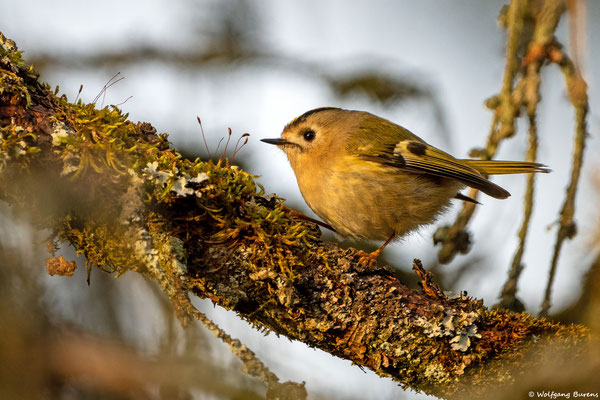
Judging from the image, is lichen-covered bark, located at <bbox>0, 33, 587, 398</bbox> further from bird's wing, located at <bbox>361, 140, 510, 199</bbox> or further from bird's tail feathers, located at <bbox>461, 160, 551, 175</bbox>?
bird's tail feathers, located at <bbox>461, 160, 551, 175</bbox>

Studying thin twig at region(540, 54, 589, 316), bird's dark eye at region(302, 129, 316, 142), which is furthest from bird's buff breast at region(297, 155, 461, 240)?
thin twig at region(540, 54, 589, 316)

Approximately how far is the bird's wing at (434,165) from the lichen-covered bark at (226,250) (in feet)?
3.34

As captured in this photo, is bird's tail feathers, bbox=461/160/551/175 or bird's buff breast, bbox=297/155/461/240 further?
bird's tail feathers, bbox=461/160/551/175

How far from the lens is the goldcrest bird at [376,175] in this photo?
8.92 ft

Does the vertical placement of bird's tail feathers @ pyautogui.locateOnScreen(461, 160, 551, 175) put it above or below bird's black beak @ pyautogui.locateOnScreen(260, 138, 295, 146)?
above

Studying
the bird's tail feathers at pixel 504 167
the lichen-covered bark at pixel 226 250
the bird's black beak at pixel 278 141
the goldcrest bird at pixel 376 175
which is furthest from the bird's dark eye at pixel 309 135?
the lichen-covered bark at pixel 226 250

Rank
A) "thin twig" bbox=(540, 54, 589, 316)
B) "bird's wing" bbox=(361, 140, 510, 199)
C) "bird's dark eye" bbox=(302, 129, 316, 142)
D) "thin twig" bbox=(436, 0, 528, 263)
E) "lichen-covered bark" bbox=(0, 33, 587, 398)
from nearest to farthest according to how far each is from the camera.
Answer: "lichen-covered bark" bbox=(0, 33, 587, 398) → "thin twig" bbox=(540, 54, 589, 316) → "thin twig" bbox=(436, 0, 528, 263) → "bird's wing" bbox=(361, 140, 510, 199) → "bird's dark eye" bbox=(302, 129, 316, 142)

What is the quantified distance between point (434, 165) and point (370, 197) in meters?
0.47

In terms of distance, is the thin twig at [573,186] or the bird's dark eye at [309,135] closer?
the thin twig at [573,186]

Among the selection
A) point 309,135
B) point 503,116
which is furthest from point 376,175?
point 503,116

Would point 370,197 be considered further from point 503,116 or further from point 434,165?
point 503,116

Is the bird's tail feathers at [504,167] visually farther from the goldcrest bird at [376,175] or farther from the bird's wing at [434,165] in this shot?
the bird's wing at [434,165]

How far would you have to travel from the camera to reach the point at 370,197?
2.69 meters

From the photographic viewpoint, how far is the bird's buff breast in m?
2.70
